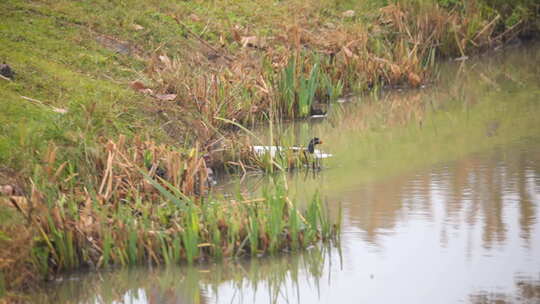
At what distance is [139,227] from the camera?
598cm

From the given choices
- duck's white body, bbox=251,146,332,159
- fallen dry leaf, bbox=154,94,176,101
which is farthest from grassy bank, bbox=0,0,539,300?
duck's white body, bbox=251,146,332,159

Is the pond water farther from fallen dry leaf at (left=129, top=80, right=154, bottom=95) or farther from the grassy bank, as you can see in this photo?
fallen dry leaf at (left=129, top=80, right=154, bottom=95)

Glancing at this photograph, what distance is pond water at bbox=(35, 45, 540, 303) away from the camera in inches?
226

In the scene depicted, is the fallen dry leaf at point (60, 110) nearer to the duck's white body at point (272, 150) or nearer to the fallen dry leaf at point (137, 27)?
the duck's white body at point (272, 150)

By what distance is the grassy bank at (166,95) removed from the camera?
598 centimetres

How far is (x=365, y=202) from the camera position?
7.39 metres

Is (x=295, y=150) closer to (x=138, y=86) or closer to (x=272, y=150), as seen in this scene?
(x=272, y=150)

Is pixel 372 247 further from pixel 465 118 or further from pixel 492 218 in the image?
pixel 465 118

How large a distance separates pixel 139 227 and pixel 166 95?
3.28 m

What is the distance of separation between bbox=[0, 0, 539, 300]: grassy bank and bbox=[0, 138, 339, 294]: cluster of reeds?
1 cm

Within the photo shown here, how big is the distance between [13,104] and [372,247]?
11.4 feet

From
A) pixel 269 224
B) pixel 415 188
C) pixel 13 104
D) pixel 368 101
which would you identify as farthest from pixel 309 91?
pixel 269 224

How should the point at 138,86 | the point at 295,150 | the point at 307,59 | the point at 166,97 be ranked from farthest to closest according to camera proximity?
the point at 307,59 → the point at 138,86 → the point at 166,97 → the point at 295,150

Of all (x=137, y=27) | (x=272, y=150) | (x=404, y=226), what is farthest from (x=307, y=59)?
(x=404, y=226)
